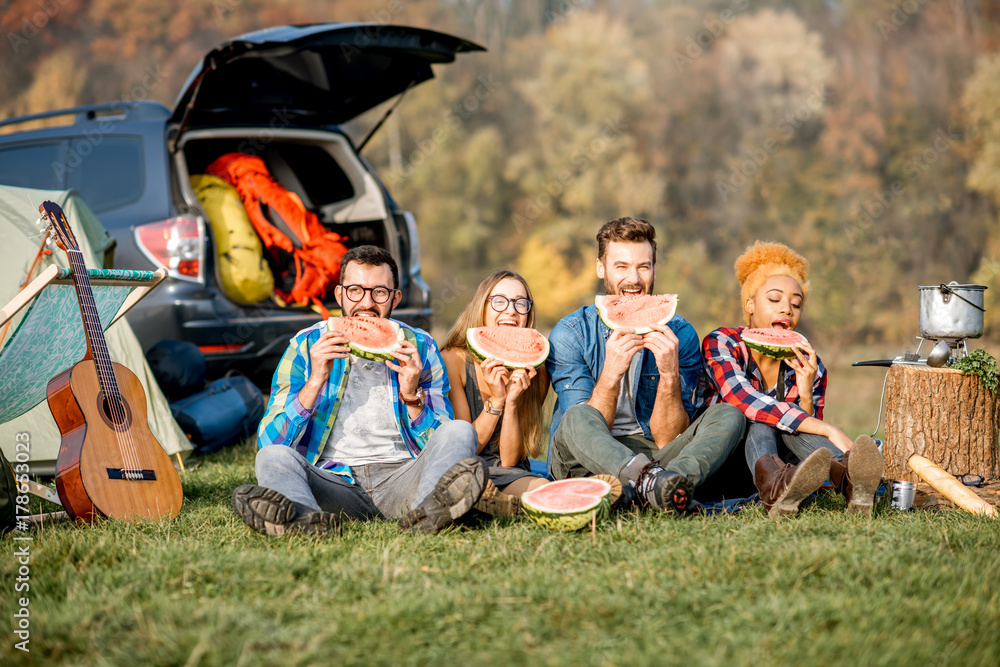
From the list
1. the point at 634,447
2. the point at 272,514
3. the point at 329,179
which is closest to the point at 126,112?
the point at 329,179

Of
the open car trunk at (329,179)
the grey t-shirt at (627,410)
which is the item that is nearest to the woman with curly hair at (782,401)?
the grey t-shirt at (627,410)

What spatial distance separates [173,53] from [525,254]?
1428cm

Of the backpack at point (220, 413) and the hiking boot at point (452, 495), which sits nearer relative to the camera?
the hiking boot at point (452, 495)

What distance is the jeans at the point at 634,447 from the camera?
350 cm

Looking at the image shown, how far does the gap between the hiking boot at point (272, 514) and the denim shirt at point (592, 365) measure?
1286 millimetres

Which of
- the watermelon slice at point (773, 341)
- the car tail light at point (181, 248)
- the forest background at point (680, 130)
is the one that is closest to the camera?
the watermelon slice at point (773, 341)

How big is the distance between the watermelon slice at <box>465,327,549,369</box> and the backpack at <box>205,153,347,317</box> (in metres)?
2.62

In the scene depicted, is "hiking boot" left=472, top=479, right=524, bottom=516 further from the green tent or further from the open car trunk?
the open car trunk

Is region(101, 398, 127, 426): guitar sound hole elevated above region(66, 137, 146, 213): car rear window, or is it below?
below

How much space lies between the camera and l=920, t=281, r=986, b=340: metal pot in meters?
4.16

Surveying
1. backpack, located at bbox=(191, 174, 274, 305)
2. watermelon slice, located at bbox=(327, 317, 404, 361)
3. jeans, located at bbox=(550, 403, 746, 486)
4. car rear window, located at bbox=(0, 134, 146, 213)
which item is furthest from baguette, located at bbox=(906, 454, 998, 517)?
car rear window, located at bbox=(0, 134, 146, 213)

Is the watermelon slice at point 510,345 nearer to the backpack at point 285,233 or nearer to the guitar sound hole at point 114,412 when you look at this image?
the guitar sound hole at point 114,412

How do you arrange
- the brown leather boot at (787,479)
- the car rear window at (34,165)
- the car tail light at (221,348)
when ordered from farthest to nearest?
the car rear window at (34,165), the car tail light at (221,348), the brown leather boot at (787,479)

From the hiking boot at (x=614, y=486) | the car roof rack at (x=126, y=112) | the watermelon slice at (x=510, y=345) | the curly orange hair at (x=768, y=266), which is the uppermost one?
the car roof rack at (x=126, y=112)
